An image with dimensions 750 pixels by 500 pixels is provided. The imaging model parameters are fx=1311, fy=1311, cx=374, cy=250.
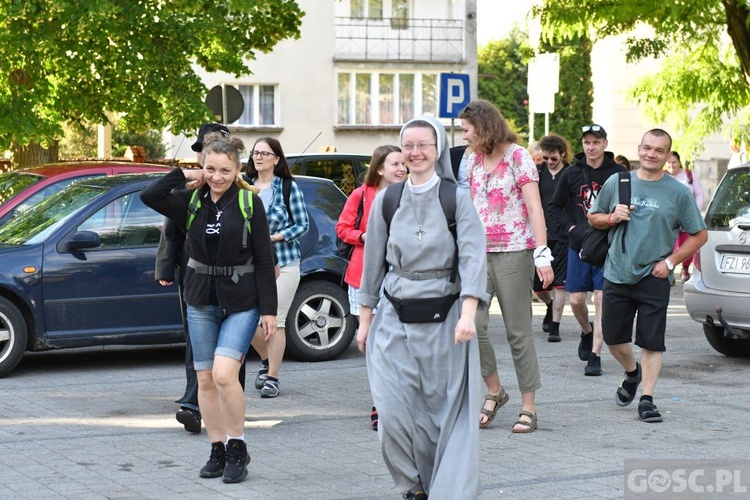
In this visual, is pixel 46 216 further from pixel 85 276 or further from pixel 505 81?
pixel 505 81

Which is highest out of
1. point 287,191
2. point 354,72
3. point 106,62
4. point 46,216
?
point 354,72

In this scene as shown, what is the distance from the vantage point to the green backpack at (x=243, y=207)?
271 inches

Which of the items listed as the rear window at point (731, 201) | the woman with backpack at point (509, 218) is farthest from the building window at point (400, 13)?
the woman with backpack at point (509, 218)

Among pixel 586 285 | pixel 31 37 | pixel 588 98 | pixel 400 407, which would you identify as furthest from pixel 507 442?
pixel 588 98

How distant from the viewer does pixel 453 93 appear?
58.9 ft

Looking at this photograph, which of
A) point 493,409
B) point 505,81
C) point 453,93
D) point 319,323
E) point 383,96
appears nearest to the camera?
point 493,409

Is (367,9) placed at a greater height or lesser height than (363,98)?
greater

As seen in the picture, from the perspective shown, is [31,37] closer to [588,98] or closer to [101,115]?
[101,115]

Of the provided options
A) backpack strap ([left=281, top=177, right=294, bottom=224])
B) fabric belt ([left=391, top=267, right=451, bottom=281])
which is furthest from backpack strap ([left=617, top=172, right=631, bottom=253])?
fabric belt ([left=391, top=267, right=451, bottom=281])

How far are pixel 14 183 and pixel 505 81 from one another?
68.2m

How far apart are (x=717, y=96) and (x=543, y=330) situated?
1070 cm

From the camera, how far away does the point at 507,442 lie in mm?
7848

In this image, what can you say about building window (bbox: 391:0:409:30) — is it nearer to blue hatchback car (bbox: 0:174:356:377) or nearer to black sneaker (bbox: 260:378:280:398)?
blue hatchback car (bbox: 0:174:356:377)
